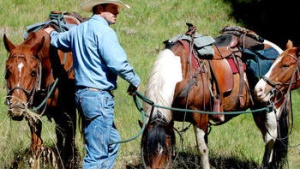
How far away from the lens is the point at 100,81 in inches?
211

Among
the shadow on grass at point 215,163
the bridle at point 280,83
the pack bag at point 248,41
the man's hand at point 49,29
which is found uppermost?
the man's hand at point 49,29

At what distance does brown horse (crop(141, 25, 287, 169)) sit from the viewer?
5.64 meters

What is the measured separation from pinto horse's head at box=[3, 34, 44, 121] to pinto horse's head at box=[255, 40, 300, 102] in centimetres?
246

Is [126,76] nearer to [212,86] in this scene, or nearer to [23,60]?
[23,60]

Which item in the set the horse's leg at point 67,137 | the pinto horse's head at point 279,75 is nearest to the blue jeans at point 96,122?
the horse's leg at point 67,137

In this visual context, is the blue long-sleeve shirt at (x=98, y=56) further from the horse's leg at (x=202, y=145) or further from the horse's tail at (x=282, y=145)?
the horse's tail at (x=282, y=145)

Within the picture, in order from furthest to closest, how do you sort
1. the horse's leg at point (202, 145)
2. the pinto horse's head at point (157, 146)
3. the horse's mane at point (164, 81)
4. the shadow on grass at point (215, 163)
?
1. the shadow on grass at point (215, 163)
2. the horse's leg at point (202, 145)
3. the horse's mane at point (164, 81)
4. the pinto horse's head at point (157, 146)

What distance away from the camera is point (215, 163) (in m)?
7.34

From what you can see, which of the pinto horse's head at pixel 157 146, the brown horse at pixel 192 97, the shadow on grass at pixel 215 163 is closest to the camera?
the pinto horse's head at pixel 157 146

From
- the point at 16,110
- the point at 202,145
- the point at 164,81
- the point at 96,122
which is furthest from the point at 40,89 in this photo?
the point at 202,145

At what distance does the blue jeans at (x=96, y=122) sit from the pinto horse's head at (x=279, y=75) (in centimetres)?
184

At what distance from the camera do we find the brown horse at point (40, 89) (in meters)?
5.40

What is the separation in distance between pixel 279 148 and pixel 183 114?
1.77 meters

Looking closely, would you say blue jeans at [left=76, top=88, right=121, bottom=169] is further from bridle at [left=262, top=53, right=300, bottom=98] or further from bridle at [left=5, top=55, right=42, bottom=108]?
bridle at [left=262, top=53, right=300, bottom=98]
